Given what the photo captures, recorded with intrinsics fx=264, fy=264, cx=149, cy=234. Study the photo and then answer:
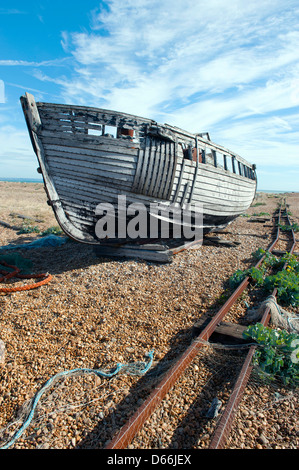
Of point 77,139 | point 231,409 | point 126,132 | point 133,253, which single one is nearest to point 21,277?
point 133,253

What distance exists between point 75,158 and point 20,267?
3.39 meters

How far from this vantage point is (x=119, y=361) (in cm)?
366

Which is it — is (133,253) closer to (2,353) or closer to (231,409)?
(2,353)

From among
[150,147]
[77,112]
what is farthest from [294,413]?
[77,112]

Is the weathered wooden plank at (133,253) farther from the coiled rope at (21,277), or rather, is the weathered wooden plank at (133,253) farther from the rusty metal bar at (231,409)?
the rusty metal bar at (231,409)

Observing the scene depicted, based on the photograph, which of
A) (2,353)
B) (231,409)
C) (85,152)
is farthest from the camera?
(85,152)

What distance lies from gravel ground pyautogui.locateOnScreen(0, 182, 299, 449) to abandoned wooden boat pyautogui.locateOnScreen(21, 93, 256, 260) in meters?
1.74

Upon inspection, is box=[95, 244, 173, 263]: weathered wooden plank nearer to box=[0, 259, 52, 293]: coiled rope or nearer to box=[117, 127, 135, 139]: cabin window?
box=[0, 259, 52, 293]: coiled rope

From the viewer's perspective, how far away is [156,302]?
5.34 metres

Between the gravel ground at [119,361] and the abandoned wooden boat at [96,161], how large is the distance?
5.70 ft

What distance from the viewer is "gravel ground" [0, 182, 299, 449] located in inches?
99.4

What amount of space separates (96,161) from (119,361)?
4846 millimetres

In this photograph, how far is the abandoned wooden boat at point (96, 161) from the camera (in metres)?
6.55

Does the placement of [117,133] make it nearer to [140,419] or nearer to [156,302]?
[156,302]
